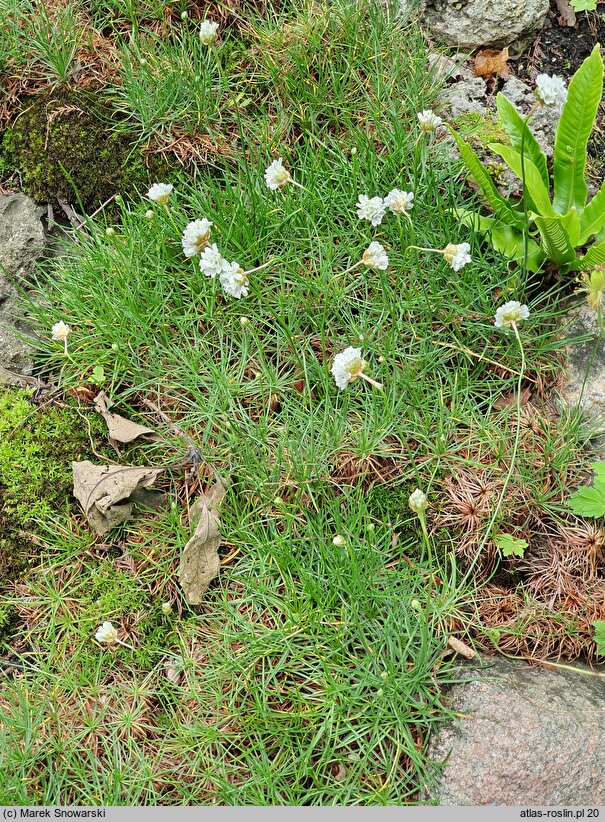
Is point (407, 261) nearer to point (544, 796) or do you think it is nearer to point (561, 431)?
point (561, 431)

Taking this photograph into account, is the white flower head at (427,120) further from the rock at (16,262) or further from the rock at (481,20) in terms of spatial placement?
the rock at (16,262)

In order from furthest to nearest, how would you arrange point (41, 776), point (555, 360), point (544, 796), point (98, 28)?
1. point (98, 28)
2. point (555, 360)
3. point (41, 776)
4. point (544, 796)

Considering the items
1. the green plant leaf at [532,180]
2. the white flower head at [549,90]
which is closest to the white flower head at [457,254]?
the green plant leaf at [532,180]

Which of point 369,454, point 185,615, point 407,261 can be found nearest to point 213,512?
point 185,615

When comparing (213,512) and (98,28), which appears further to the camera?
(98,28)

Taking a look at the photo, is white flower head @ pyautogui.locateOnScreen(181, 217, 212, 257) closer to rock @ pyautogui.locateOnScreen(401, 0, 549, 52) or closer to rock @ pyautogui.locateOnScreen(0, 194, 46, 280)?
rock @ pyautogui.locateOnScreen(0, 194, 46, 280)

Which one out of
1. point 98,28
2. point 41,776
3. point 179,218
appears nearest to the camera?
point 41,776

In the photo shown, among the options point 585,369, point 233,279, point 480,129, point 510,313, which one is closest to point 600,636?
point 585,369

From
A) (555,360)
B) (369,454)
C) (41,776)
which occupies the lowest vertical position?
(41,776)
